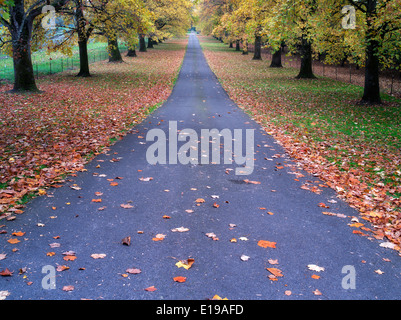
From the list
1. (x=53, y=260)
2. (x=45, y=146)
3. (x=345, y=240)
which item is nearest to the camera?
(x=53, y=260)

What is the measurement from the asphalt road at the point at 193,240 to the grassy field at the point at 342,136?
23.5 inches

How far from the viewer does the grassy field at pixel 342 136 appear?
21.8ft

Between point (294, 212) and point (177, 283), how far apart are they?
279 centimetres

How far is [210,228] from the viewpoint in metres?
5.12

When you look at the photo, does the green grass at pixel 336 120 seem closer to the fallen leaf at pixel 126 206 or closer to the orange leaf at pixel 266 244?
the orange leaf at pixel 266 244

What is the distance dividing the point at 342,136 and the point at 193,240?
27.0ft

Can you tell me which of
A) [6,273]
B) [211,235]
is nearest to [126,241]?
[211,235]

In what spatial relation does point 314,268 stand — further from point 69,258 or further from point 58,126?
point 58,126

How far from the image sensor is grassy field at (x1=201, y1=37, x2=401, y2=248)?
6.64m

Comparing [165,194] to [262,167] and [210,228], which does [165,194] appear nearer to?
[210,228]

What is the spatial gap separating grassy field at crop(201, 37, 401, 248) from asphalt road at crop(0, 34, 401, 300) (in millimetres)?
597

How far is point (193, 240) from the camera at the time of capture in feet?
15.6

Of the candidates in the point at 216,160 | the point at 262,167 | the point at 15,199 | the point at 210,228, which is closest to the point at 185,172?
the point at 216,160

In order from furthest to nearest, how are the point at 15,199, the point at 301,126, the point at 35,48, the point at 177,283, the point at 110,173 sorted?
the point at 35,48
the point at 301,126
the point at 110,173
the point at 15,199
the point at 177,283
